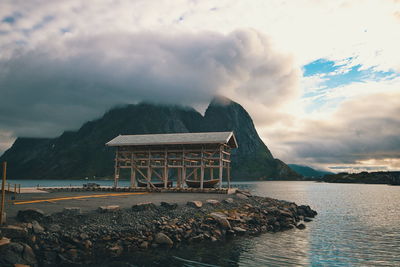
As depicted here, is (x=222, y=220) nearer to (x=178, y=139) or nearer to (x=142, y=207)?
(x=142, y=207)

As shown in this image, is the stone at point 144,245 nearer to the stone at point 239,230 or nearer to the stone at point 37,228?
the stone at point 37,228

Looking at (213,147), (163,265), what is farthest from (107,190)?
(163,265)

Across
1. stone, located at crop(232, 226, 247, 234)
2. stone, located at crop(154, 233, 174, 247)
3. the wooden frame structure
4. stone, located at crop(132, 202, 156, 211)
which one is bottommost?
stone, located at crop(232, 226, 247, 234)

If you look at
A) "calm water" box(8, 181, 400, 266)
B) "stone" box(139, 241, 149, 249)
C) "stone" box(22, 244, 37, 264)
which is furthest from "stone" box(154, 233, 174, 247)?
"stone" box(22, 244, 37, 264)

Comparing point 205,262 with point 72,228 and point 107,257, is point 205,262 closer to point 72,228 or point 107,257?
point 107,257

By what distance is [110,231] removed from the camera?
752 inches

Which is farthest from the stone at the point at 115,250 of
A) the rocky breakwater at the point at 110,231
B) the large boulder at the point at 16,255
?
the large boulder at the point at 16,255

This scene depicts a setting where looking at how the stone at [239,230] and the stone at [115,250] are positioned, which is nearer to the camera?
the stone at [115,250]

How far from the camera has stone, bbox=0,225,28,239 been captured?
16.1 m

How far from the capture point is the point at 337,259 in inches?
766

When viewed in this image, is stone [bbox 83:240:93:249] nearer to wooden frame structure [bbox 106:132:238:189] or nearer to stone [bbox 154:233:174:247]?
stone [bbox 154:233:174:247]

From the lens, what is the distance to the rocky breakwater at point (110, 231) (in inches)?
635

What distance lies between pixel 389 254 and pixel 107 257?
18.1 meters

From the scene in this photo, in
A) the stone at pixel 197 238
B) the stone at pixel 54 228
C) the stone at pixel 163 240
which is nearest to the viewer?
the stone at pixel 54 228
